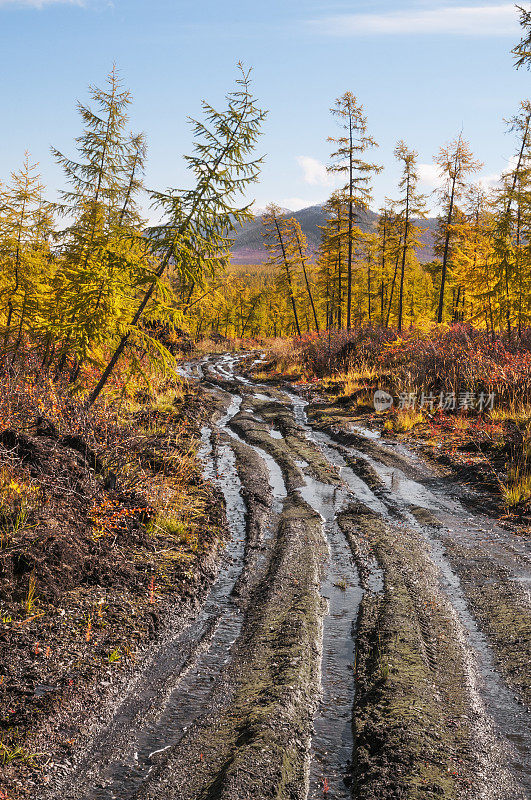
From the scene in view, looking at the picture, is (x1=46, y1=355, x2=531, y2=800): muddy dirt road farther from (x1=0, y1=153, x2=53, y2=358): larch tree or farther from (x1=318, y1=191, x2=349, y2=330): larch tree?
(x1=318, y1=191, x2=349, y2=330): larch tree

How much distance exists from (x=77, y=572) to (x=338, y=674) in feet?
8.28

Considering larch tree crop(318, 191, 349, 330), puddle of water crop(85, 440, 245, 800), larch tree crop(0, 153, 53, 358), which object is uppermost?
larch tree crop(318, 191, 349, 330)

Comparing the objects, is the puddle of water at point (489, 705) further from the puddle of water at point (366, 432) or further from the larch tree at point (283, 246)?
the larch tree at point (283, 246)

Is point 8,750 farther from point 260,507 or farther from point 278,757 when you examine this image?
point 260,507

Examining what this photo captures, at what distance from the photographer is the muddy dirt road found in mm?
2727

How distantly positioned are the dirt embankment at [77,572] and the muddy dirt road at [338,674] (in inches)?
9.5

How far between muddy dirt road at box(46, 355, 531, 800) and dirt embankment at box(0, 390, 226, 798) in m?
0.24

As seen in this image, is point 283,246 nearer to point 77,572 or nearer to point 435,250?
point 435,250

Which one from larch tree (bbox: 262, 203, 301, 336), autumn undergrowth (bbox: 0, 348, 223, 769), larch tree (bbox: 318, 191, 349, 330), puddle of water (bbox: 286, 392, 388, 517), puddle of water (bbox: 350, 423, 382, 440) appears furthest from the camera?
larch tree (bbox: 262, 203, 301, 336)

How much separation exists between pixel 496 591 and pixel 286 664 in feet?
8.43

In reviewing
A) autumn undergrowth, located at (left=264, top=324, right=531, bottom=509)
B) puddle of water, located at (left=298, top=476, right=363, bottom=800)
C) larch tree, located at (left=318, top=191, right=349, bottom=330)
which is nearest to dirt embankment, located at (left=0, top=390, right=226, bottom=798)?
puddle of water, located at (left=298, top=476, right=363, bottom=800)

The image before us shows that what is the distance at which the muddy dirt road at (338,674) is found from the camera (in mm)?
2727

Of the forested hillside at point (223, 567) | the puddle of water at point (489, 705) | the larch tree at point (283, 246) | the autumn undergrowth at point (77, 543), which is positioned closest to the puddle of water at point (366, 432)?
the forested hillside at point (223, 567)

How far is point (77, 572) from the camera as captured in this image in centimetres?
444
